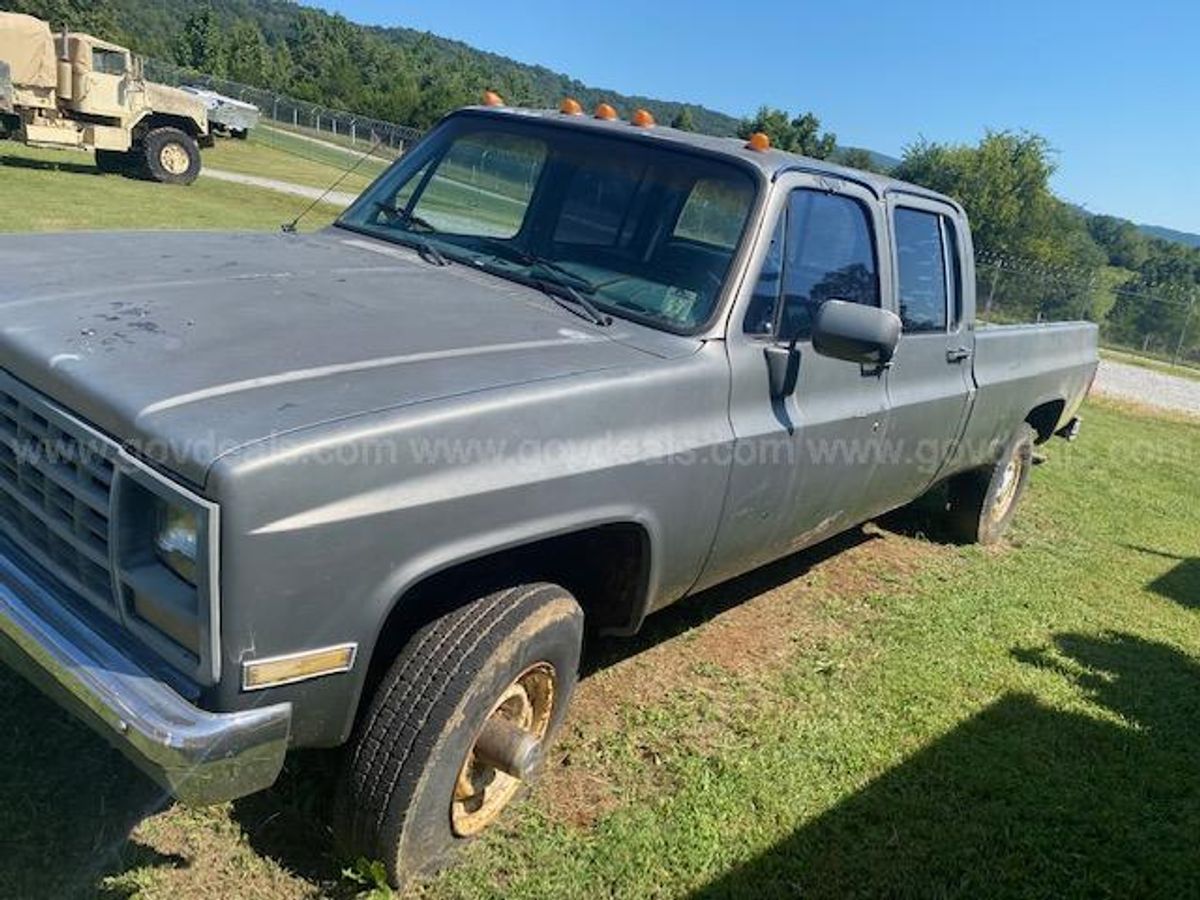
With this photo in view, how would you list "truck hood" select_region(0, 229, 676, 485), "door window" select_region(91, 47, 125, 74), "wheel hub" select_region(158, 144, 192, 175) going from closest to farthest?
1. "truck hood" select_region(0, 229, 676, 485)
2. "door window" select_region(91, 47, 125, 74)
3. "wheel hub" select_region(158, 144, 192, 175)

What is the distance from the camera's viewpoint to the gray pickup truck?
2.18m

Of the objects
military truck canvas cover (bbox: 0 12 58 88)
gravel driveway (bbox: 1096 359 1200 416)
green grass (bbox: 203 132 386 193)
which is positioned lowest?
gravel driveway (bbox: 1096 359 1200 416)

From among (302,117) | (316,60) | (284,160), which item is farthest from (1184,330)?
(316,60)

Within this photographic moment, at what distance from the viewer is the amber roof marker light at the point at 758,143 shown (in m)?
3.82

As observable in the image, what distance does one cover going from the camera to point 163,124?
21.1m

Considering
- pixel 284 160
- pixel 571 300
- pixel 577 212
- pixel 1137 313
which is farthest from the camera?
pixel 284 160

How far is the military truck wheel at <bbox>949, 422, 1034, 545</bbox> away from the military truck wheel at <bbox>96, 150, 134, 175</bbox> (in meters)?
19.8

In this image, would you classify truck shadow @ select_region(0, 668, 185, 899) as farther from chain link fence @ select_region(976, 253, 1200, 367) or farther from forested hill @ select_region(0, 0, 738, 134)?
forested hill @ select_region(0, 0, 738, 134)

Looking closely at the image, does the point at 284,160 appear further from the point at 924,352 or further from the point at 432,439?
the point at 432,439

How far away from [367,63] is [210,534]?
110 metres

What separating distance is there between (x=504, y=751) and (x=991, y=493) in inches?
170

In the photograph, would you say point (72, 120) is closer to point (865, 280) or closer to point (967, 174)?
point (865, 280)

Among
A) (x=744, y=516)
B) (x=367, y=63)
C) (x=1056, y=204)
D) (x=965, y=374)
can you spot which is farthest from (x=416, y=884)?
(x=367, y=63)

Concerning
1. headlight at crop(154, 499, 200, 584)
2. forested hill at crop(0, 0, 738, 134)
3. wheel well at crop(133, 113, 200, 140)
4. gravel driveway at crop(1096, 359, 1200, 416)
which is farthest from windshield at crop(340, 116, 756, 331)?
forested hill at crop(0, 0, 738, 134)
